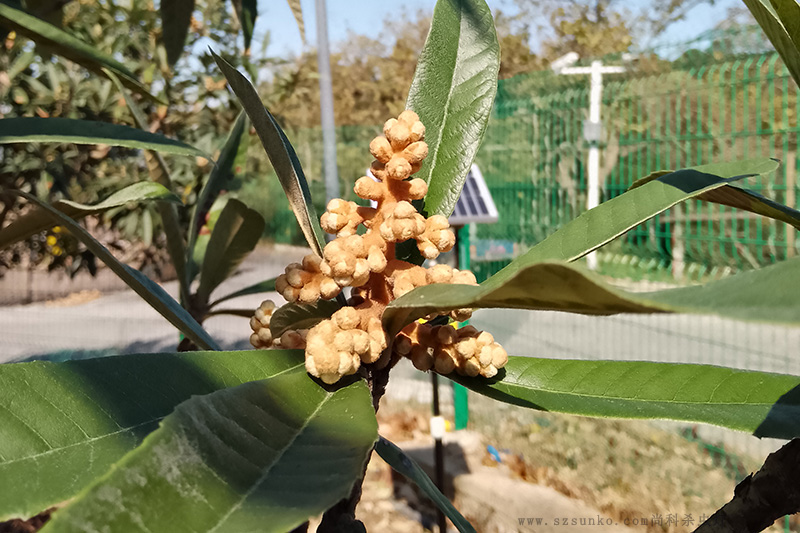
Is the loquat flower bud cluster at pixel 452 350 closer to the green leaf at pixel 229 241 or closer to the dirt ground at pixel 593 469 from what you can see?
the green leaf at pixel 229 241

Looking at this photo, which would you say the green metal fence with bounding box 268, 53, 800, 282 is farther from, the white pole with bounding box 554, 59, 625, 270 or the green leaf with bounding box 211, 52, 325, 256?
the green leaf with bounding box 211, 52, 325, 256

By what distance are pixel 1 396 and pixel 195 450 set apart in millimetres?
171

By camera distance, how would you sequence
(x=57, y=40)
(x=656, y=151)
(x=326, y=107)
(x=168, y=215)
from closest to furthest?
(x=57, y=40)
(x=168, y=215)
(x=656, y=151)
(x=326, y=107)

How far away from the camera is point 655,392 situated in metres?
0.68

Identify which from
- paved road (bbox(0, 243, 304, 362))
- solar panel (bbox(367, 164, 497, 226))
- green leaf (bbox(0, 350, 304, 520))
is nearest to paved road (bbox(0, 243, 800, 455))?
paved road (bbox(0, 243, 304, 362))

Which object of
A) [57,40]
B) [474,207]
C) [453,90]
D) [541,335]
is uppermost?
[57,40]

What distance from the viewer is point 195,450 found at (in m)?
0.42

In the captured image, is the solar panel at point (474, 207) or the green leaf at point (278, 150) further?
the solar panel at point (474, 207)

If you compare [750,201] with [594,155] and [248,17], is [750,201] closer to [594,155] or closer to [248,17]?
[248,17]

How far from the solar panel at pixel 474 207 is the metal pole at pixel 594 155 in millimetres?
2011

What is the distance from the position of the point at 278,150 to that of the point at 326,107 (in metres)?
5.09

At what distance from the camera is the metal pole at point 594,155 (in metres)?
5.04

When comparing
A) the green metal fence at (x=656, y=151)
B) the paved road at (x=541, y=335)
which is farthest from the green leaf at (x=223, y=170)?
the paved road at (x=541, y=335)

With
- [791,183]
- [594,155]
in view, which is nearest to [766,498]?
[791,183]
